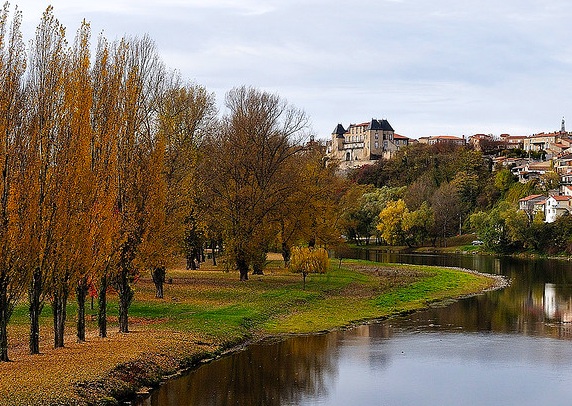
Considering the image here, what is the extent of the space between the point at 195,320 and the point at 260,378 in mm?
8734

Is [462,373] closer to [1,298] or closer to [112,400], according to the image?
[112,400]

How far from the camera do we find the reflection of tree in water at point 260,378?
2267 centimetres

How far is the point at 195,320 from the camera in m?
33.5

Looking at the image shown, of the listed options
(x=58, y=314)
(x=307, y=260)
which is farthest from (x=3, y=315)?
(x=307, y=260)

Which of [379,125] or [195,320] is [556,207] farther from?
[195,320]

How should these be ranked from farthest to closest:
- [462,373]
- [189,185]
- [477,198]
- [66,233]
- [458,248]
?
→ 1. [477,198]
2. [458,248]
3. [189,185]
4. [462,373]
5. [66,233]

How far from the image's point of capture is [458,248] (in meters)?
115

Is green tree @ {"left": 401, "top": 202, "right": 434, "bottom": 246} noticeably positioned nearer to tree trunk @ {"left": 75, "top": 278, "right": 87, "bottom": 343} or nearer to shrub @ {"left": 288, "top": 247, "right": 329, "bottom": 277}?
shrub @ {"left": 288, "top": 247, "right": 329, "bottom": 277}

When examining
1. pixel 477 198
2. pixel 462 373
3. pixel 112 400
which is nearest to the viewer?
pixel 112 400

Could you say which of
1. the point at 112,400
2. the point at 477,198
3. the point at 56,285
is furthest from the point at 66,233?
the point at 477,198

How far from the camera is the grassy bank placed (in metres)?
21.1

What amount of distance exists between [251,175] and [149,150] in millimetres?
21243

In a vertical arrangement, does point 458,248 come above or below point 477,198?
below

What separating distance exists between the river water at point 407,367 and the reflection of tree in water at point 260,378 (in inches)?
1.3
